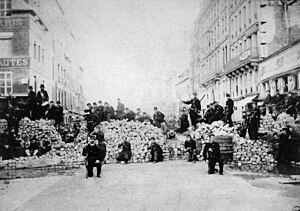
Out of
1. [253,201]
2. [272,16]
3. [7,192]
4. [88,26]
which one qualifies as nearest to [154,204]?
[253,201]

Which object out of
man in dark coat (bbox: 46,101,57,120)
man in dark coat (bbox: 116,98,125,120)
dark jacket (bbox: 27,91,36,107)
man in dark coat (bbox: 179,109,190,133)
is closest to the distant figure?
man in dark coat (bbox: 179,109,190,133)

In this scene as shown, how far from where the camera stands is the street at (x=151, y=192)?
3.88 m

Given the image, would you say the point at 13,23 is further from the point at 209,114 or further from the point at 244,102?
the point at 244,102

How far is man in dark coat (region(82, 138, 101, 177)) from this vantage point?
485cm

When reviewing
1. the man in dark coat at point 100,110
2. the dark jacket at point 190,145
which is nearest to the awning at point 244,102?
the dark jacket at point 190,145

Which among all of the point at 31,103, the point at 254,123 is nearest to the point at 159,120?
the point at 254,123

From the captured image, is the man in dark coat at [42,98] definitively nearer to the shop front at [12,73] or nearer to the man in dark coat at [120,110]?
the shop front at [12,73]

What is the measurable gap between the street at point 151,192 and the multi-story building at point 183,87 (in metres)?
1.18

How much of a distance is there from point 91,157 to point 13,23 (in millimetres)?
2149

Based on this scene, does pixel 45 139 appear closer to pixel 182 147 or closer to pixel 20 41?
pixel 20 41

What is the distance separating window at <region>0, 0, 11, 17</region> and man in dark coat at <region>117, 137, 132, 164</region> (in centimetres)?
252

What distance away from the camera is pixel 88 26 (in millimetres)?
4957

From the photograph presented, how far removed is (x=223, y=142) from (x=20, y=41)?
3393 mm

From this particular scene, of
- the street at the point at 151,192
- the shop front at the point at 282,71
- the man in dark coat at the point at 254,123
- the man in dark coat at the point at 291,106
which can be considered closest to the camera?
the street at the point at 151,192
